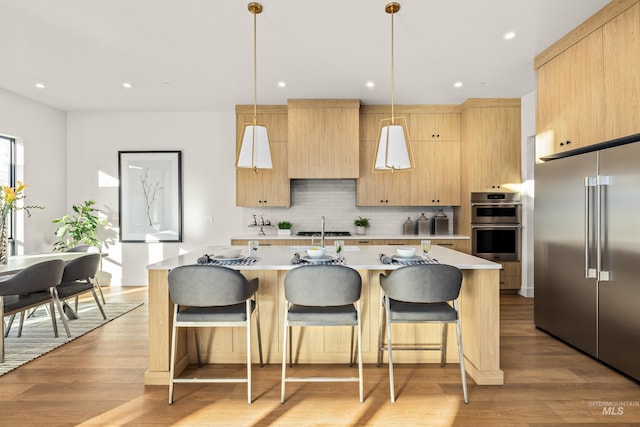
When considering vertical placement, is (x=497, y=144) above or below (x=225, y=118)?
below

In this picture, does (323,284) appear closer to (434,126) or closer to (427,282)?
(427,282)

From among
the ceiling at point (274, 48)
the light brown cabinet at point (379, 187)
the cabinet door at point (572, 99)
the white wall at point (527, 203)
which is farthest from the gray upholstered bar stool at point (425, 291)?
the white wall at point (527, 203)

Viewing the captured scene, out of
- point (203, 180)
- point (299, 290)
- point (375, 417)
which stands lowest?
point (375, 417)

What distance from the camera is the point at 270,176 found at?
5.51 m

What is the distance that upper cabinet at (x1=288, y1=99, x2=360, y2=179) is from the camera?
5.27 m

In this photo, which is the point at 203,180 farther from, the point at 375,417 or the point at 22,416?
the point at 375,417

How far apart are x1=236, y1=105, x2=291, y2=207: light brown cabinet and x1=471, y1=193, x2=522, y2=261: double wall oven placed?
279 centimetres

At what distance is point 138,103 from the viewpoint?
5.44 meters

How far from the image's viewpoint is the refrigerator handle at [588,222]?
9.64 ft

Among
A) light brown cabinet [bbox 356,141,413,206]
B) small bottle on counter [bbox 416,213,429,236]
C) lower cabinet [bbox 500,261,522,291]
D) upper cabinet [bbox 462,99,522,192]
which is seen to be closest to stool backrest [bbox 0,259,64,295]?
light brown cabinet [bbox 356,141,413,206]

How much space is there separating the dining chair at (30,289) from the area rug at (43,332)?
10 cm

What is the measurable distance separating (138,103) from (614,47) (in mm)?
5698

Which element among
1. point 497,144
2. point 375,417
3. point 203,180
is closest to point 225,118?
point 203,180

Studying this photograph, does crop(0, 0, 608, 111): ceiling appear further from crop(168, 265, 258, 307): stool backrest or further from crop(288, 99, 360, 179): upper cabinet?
crop(168, 265, 258, 307): stool backrest
